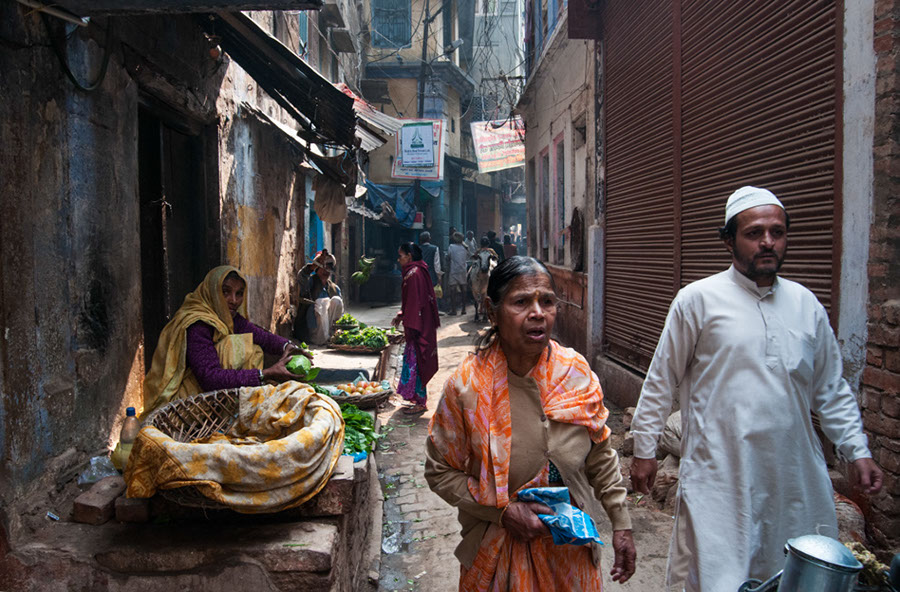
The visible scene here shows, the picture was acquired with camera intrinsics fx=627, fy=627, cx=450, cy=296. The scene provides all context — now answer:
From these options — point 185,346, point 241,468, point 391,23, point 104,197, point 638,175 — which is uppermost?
point 391,23

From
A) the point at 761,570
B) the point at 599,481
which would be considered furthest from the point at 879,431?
the point at 599,481

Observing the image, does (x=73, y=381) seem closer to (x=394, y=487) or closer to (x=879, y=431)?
(x=394, y=487)

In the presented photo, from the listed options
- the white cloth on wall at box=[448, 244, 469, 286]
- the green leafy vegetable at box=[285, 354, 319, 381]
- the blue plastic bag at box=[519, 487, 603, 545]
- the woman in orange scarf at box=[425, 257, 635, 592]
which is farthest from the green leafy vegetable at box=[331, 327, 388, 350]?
the white cloth on wall at box=[448, 244, 469, 286]

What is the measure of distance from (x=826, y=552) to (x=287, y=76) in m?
5.89

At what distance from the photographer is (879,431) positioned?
10.8 feet

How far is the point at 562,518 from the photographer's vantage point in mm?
1870

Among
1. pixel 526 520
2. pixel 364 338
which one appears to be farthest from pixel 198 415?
pixel 364 338

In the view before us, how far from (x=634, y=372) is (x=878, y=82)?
4619 mm

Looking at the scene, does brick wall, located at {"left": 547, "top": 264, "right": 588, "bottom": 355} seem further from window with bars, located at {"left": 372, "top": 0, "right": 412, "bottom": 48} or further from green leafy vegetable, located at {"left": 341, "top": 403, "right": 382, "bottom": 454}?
window with bars, located at {"left": 372, "top": 0, "right": 412, "bottom": 48}

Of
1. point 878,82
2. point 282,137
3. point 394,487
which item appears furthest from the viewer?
point 282,137

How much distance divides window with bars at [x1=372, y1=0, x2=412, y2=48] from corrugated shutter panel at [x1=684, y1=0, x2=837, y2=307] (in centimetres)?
2108

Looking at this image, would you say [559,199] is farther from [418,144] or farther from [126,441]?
[126,441]

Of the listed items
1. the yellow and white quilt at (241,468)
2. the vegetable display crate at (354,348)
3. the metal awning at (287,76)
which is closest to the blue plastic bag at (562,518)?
the yellow and white quilt at (241,468)

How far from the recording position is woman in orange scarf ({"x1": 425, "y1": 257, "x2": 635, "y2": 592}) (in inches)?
80.0
